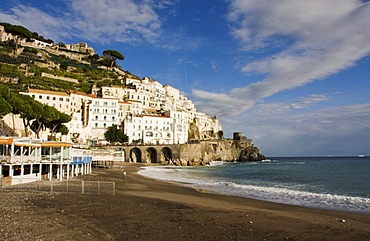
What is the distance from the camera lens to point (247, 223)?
1307cm

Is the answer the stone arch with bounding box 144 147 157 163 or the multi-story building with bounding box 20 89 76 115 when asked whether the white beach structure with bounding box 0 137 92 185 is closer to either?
the multi-story building with bounding box 20 89 76 115

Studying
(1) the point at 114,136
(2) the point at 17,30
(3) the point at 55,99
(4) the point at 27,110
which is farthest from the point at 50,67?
(4) the point at 27,110

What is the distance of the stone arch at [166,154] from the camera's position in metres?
88.6

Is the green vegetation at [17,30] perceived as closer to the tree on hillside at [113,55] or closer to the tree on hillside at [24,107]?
the tree on hillside at [113,55]

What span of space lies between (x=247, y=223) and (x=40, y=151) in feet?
80.9

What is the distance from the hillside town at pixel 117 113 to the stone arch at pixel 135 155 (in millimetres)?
4190

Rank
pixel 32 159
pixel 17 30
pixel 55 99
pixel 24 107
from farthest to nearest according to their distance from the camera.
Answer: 1. pixel 17 30
2. pixel 55 99
3. pixel 24 107
4. pixel 32 159

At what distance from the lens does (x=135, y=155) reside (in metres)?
87.0

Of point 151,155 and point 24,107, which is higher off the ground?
point 24,107

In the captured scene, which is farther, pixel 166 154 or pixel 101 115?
pixel 166 154

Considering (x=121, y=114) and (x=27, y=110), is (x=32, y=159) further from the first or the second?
(x=121, y=114)

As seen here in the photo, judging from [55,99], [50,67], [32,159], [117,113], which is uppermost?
[50,67]

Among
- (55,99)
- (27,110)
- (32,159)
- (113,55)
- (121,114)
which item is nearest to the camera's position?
(32,159)

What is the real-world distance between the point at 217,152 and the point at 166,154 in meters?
25.9
